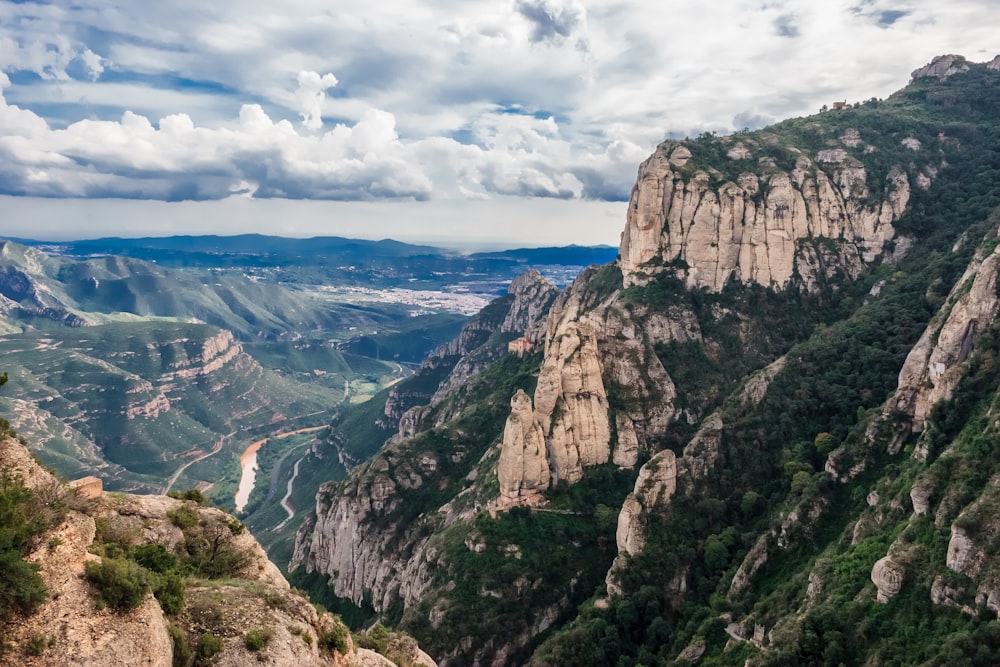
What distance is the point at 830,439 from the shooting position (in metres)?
96.1

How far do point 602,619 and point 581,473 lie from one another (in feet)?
105

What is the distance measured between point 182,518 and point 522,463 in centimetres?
6823

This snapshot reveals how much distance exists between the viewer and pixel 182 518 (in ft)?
128

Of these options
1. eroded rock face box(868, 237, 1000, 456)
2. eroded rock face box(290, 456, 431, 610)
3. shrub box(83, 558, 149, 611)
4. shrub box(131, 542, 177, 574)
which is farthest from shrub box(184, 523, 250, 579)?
eroded rock face box(868, 237, 1000, 456)

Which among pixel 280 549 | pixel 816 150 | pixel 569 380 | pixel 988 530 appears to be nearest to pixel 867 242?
pixel 816 150

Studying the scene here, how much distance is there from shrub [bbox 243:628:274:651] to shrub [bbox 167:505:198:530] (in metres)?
12.0

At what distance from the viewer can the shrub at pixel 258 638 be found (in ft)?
95.8

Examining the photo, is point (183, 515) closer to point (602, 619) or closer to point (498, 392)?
point (602, 619)

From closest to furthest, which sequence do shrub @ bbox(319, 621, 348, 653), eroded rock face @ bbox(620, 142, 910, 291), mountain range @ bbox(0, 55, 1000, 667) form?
1. shrub @ bbox(319, 621, 348, 653)
2. mountain range @ bbox(0, 55, 1000, 667)
3. eroded rock face @ bbox(620, 142, 910, 291)

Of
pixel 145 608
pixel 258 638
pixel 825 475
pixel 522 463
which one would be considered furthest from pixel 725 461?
pixel 145 608

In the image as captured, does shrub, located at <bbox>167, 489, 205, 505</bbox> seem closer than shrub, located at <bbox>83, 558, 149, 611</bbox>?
No

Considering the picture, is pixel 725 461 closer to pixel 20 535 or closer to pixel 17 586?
pixel 20 535

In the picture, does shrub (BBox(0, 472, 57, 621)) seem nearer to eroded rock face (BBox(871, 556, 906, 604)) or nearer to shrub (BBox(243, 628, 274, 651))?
shrub (BBox(243, 628, 274, 651))

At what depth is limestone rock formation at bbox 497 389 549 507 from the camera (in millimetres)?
102438
